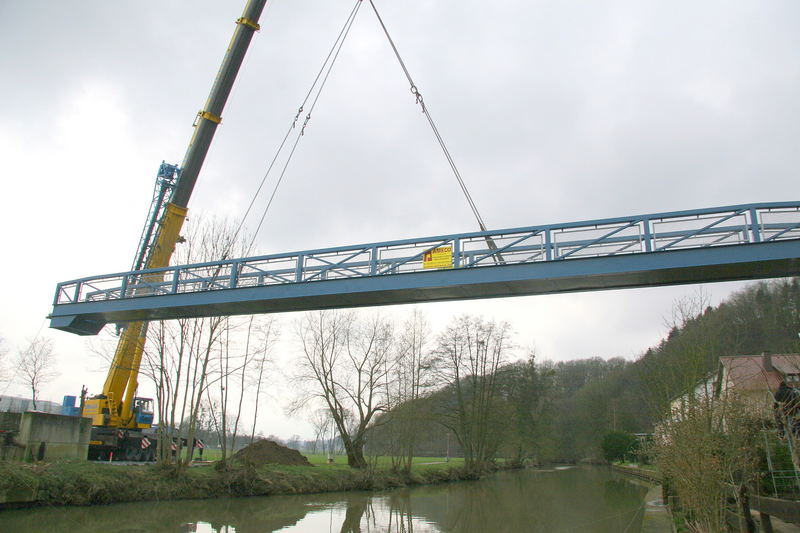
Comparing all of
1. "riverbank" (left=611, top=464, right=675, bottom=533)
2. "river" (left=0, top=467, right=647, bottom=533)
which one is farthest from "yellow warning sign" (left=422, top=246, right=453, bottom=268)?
"riverbank" (left=611, top=464, right=675, bottom=533)

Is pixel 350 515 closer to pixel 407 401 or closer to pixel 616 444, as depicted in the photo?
pixel 407 401

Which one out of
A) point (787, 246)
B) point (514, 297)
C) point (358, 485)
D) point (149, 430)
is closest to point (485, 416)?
point (358, 485)

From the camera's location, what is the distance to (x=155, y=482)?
1911 centimetres

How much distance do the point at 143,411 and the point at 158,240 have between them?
8.19 meters

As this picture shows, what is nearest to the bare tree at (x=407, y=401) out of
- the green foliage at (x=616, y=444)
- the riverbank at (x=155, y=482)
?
the riverbank at (x=155, y=482)

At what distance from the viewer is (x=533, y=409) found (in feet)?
159

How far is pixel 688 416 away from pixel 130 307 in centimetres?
1337

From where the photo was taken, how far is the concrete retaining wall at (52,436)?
683 inches

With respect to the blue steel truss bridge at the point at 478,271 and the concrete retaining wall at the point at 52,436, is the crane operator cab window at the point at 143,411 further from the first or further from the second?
the blue steel truss bridge at the point at 478,271

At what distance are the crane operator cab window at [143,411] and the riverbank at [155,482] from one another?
316 cm

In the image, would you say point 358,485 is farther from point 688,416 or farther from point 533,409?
point 533,409

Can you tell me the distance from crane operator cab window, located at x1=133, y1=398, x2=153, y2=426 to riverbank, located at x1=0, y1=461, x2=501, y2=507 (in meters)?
3.16

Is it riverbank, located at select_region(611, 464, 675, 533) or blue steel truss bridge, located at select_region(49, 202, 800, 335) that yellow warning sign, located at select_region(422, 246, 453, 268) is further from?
riverbank, located at select_region(611, 464, 675, 533)

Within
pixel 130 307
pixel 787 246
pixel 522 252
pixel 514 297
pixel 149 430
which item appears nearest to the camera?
pixel 787 246
